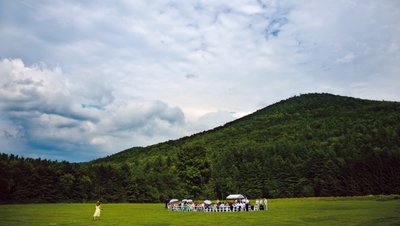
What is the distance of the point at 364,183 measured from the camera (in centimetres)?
8181

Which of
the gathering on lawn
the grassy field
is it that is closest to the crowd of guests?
the gathering on lawn

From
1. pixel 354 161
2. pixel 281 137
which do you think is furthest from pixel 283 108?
pixel 354 161

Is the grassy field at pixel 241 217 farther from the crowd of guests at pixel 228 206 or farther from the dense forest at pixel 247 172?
the dense forest at pixel 247 172

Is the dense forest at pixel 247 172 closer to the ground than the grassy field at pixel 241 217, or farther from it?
farther from it

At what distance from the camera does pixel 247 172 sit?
3863 inches

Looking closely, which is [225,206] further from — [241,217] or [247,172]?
[247,172]

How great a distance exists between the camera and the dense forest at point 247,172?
7675 cm

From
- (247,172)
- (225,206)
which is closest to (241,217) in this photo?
(225,206)

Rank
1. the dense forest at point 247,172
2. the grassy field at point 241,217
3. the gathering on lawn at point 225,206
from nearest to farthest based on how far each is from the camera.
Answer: the grassy field at point 241,217 → the gathering on lawn at point 225,206 → the dense forest at point 247,172

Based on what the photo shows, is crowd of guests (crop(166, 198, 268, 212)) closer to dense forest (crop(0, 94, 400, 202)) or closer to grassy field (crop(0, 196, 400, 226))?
grassy field (crop(0, 196, 400, 226))

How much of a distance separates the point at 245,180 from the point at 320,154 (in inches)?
766

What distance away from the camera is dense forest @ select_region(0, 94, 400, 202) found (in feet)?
252

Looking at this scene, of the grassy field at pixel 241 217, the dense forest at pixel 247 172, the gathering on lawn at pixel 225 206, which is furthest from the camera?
the dense forest at pixel 247 172

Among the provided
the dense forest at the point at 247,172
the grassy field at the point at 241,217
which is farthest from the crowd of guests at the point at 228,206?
the dense forest at the point at 247,172
